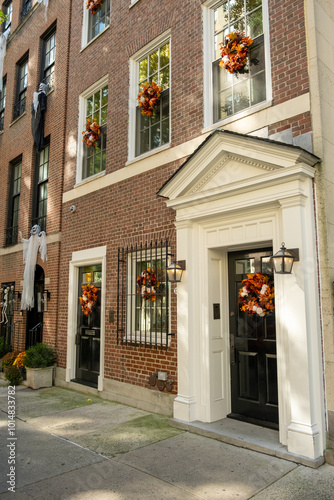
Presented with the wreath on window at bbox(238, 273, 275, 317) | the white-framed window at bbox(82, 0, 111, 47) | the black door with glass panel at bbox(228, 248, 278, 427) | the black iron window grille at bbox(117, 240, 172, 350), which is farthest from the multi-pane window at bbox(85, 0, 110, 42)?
the wreath on window at bbox(238, 273, 275, 317)

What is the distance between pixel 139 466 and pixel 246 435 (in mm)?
1432

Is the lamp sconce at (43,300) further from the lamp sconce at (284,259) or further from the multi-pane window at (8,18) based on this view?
the multi-pane window at (8,18)

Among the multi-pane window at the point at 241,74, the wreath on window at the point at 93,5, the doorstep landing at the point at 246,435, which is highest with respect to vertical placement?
the wreath on window at the point at 93,5

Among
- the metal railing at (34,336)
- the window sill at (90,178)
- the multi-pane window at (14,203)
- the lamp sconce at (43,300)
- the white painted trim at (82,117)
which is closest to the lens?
the window sill at (90,178)

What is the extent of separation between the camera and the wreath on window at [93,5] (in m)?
9.08

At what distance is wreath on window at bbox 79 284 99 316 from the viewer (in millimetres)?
8094

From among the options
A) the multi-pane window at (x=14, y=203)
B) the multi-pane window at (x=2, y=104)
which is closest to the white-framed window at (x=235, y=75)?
the multi-pane window at (x=14, y=203)

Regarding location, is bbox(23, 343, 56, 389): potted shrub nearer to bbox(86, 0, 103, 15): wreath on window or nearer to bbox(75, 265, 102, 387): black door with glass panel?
bbox(75, 265, 102, 387): black door with glass panel

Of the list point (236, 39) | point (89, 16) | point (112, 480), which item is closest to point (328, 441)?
point (112, 480)

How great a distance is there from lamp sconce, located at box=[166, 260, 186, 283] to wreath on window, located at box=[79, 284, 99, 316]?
112 inches

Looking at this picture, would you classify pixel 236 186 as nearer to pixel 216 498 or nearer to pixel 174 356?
pixel 174 356

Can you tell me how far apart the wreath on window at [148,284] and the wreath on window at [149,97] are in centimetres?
291

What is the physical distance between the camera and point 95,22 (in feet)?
30.8

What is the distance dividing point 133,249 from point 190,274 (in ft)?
5.30
